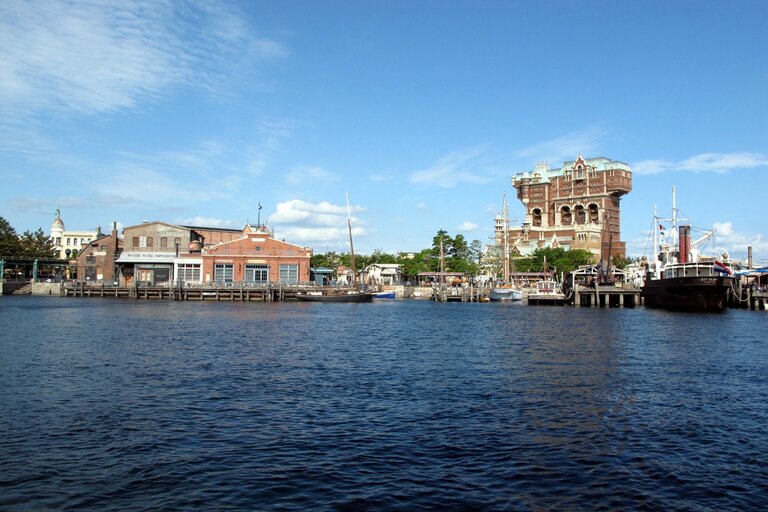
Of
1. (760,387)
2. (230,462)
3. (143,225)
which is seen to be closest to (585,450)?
(230,462)

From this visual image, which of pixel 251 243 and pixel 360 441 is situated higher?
pixel 251 243

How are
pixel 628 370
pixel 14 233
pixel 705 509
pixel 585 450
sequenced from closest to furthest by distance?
pixel 705 509 < pixel 585 450 < pixel 628 370 < pixel 14 233

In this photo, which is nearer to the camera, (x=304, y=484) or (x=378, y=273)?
(x=304, y=484)

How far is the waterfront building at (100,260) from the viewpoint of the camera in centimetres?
12356

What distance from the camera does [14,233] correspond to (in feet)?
513

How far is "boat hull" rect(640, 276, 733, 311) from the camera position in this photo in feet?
266

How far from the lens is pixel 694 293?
274 ft

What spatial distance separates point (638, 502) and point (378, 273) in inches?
6689

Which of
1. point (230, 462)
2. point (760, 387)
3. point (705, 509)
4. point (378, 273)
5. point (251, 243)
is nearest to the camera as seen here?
point (705, 509)

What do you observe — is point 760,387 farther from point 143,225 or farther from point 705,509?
point 143,225

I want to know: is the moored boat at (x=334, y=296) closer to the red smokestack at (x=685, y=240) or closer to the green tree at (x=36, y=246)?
the red smokestack at (x=685, y=240)

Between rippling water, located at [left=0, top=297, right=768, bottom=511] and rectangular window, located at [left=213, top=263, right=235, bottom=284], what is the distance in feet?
249

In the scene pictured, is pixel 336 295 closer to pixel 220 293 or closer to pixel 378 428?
pixel 220 293

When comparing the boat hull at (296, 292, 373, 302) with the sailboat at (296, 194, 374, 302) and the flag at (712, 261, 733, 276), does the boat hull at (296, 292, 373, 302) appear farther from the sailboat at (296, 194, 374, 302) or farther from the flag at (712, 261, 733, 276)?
the flag at (712, 261, 733, 276)
